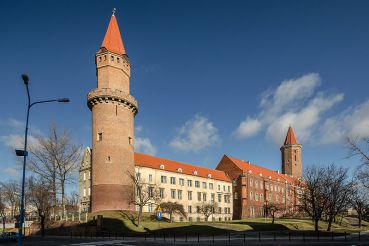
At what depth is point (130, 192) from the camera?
54875mm

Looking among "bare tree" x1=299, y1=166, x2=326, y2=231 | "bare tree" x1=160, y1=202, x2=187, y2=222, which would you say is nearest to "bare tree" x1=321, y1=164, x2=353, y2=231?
"bare tree" x1=299, y1=166, x2=326, y2=231

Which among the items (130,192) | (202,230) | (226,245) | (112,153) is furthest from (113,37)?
(226,245)

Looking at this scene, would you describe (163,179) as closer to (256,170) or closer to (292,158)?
(256,170)

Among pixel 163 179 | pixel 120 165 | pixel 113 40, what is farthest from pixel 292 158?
pixel 113 40

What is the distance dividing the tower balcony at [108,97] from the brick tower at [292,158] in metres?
84.3

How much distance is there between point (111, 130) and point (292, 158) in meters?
87.6

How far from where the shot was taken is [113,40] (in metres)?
59.8

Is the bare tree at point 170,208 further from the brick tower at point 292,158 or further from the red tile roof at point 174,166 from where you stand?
the brick tower at point 292,158

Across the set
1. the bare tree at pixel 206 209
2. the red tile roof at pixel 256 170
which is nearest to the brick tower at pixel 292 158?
the red tile roof at pixel 256 170

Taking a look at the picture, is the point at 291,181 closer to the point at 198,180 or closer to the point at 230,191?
the point at 230,191

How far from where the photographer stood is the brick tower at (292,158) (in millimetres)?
127000

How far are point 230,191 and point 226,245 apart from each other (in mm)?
60661

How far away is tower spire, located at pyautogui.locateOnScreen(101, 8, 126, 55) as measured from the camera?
5870 centimetres

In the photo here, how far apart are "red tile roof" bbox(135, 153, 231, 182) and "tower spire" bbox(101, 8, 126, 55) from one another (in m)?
19.4
